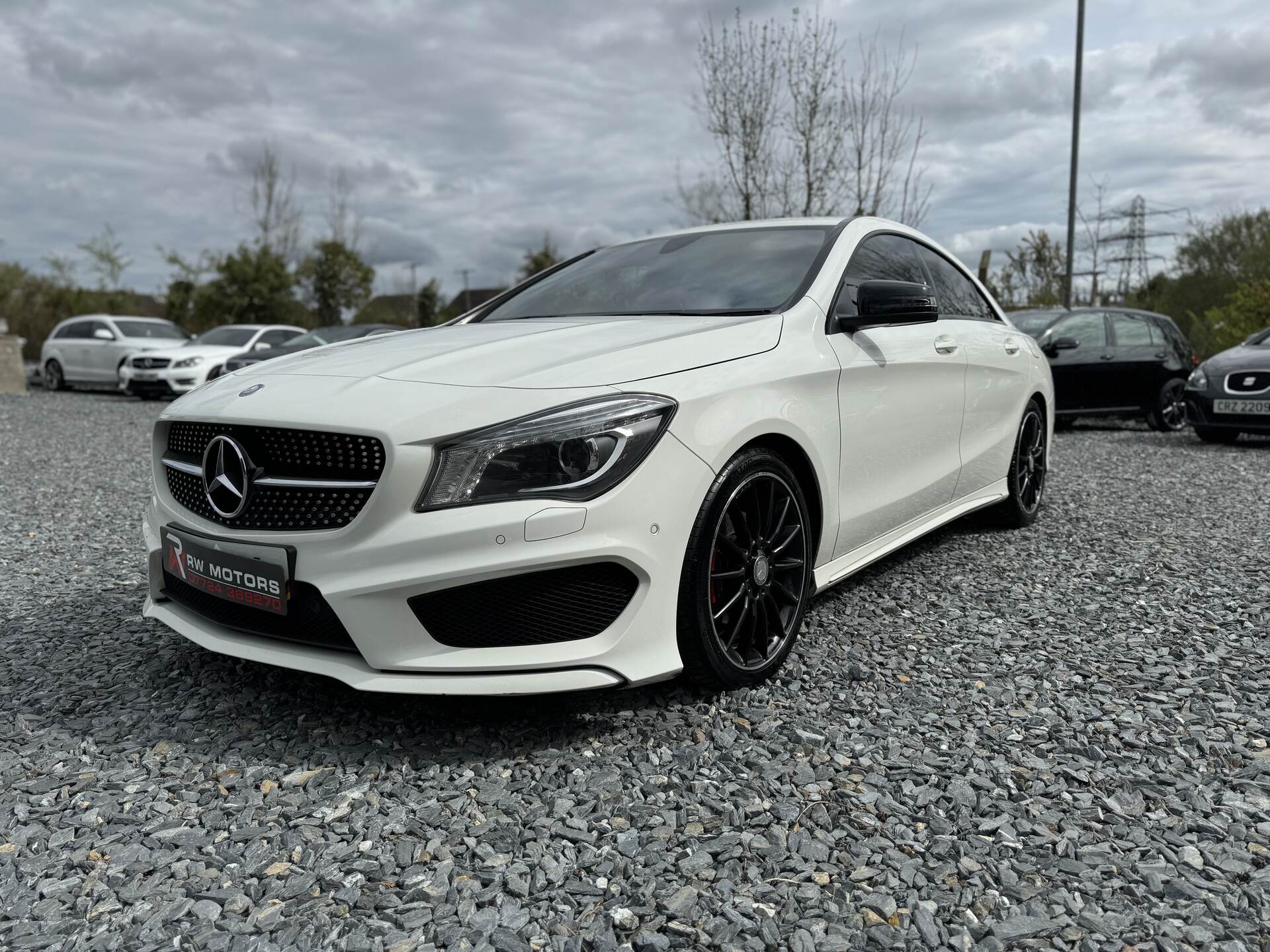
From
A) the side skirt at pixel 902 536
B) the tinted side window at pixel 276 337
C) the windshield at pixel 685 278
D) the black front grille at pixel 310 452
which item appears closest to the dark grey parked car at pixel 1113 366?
the side skirt at pixel 902 536

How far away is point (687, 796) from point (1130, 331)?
10.9m

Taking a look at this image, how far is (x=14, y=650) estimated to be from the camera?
3438 mm

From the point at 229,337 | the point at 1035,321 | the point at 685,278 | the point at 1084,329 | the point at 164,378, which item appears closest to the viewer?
the point at 685,278

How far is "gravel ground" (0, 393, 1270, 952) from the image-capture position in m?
1.89

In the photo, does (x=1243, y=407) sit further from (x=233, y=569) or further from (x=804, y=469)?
(x=233, y=569)

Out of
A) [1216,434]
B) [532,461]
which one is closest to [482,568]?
[532,461]

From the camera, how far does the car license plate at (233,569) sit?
2484 millimetres

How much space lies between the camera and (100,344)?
18.0m

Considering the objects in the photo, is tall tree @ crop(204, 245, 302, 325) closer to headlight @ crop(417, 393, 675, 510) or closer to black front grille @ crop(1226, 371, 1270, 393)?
black front grille @ crop(1226, 371, 1270, 393)

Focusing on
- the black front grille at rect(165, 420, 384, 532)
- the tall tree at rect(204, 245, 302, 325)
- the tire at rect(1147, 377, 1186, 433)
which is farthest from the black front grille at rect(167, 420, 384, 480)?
the tall tree at rect(204, 245, 302, 325)

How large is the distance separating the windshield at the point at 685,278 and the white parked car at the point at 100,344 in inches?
609

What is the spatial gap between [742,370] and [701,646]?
0.81 meters

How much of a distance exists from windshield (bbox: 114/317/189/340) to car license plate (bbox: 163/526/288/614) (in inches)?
679

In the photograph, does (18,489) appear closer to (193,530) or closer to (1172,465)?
(193,530)
